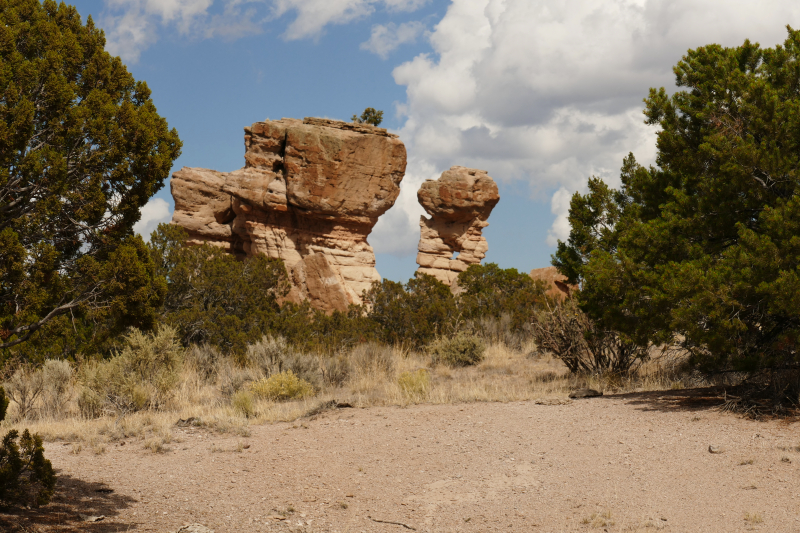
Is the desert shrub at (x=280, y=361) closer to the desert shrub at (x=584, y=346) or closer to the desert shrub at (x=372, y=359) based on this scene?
the desert shrub at (x=372, y=359)

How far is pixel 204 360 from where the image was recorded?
13.4 metres

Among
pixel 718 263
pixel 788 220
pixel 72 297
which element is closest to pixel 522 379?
pixel 718 263

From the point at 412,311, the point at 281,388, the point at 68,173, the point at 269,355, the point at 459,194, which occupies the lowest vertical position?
the point at 281,388

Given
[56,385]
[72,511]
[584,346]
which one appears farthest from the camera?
[584,346]

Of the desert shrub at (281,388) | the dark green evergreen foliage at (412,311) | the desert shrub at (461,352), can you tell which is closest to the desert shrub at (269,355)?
the desert shrub at (281,388)

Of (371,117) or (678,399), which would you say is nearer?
(678,399)

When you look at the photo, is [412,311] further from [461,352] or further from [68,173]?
[68,173]

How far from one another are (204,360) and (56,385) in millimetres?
3093

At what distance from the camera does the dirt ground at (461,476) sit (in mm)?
5188

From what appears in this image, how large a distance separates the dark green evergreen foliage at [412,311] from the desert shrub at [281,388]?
5.49m

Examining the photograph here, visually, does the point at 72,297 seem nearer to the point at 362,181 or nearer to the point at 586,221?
the point at 586,221

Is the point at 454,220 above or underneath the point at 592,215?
above

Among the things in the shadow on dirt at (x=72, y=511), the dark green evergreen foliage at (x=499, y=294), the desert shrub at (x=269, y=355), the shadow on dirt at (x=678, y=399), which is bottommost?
the shadow on dirt at (x=72, y=511)

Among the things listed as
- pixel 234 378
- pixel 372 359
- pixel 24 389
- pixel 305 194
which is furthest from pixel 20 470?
pixel 305 194
